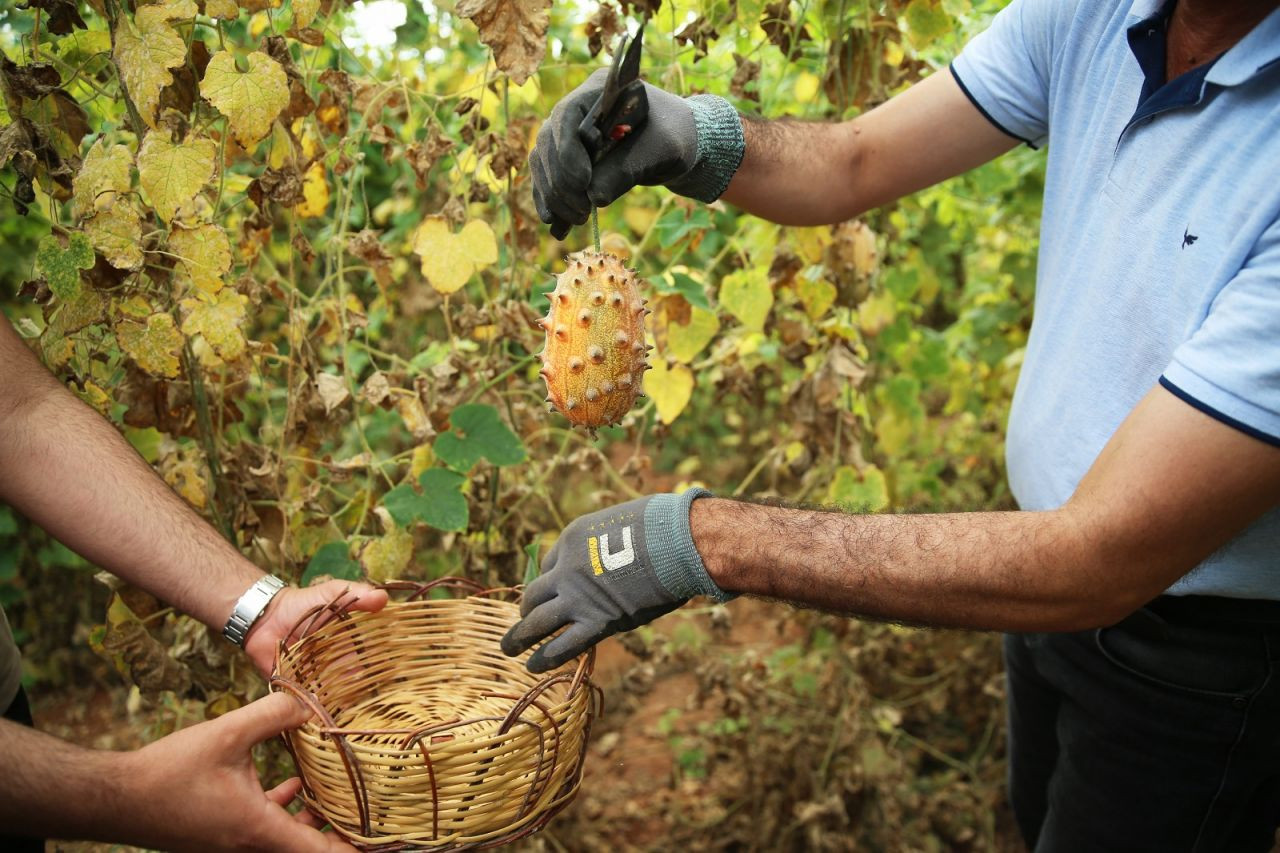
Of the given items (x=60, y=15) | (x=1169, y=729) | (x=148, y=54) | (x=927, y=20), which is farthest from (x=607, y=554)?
(x=927, y=20)

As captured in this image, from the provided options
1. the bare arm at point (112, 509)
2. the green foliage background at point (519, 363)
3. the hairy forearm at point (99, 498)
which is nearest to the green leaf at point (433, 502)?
the green foliage background at point (519, 363)

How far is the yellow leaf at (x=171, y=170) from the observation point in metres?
1.62

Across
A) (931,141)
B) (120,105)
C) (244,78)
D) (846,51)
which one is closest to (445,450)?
(244,78)

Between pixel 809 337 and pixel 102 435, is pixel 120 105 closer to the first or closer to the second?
pixel 102 435

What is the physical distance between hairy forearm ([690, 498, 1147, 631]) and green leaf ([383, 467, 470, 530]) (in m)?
0.63

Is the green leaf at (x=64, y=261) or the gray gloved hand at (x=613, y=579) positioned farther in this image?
the green leaf at (x=64, y=261)

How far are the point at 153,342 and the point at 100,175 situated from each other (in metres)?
0.30

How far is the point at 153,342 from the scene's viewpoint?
Result: 5.73ft

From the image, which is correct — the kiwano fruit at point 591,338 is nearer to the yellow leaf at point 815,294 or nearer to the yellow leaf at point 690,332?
the yellow leaf at point 690,332

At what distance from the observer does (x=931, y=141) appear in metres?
1.94

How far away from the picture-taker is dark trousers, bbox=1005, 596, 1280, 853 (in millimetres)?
1577

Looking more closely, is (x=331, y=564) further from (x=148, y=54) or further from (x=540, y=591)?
(x=148, y=54)

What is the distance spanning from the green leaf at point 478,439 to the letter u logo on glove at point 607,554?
516 millimetres

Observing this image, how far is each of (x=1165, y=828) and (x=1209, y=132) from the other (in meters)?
1.20
